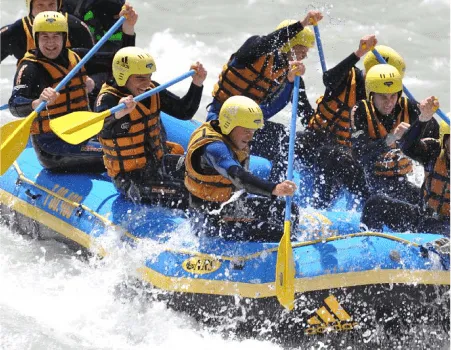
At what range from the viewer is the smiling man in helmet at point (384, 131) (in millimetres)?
5539

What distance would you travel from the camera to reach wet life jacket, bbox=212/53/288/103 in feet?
20.7

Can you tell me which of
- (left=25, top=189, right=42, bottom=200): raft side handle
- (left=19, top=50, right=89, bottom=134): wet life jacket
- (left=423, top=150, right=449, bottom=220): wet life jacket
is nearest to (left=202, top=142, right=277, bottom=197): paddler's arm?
(left=423, top=150, right=449, bottom=220): wet life jacket

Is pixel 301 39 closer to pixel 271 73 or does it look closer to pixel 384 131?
pixel 271 73

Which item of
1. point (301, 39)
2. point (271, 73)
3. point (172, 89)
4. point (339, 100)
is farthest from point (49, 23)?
point (172, 89)

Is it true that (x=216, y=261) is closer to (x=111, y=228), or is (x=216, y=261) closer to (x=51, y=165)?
(x=111, y=228)

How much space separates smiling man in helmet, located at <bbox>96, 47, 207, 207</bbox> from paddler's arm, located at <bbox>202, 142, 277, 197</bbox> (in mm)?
830

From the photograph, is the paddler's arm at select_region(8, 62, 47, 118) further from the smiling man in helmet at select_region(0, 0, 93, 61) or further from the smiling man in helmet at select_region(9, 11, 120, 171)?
A: the smiling man in helmet at select_region(0, 0, 93, 61)

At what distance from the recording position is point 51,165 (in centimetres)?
634

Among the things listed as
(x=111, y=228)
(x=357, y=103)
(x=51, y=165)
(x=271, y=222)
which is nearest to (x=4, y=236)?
(x=51, y=165)

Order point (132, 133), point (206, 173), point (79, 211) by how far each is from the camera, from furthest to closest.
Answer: point (79, 211) < point (132, 133) < point (206, 173)

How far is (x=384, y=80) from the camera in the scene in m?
5.49

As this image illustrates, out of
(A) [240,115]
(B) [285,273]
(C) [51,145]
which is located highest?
(A) [240,115]

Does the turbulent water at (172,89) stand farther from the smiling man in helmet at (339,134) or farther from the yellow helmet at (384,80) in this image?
the yellow helmet at (384,80)

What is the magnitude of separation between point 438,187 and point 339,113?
1.37 m
